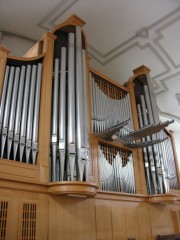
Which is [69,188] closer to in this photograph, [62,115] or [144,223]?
[62,115]

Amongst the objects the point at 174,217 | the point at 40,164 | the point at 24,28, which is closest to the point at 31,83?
the point at 40,164

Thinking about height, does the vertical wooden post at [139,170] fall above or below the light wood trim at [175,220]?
above

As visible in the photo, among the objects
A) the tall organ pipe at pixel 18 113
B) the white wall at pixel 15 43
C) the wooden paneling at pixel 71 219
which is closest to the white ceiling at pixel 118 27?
the white wall at pixel 15 43

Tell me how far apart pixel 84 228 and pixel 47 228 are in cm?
69

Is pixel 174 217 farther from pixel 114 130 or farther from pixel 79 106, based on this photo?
pixel 79 106

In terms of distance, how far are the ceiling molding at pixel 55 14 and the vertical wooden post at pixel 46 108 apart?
172cm

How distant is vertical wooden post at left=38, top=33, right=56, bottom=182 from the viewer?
13.9 feet

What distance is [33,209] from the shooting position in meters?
3.86

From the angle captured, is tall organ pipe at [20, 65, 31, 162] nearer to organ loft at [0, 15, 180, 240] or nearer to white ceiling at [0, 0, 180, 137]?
organ loft at [0, 15, 180, 240]

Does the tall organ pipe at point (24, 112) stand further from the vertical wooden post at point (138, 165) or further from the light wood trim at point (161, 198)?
the light wood trim at point (161, 198)

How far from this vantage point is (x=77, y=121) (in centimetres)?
478

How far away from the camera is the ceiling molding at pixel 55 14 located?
6.88 meters

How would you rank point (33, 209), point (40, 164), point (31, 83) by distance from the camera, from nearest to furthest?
point (33, 209), point (40, 164), point (31, 83)

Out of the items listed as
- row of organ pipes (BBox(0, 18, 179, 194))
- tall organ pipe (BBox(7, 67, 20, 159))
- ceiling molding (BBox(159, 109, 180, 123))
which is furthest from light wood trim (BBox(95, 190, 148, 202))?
ceiling molding (BBox(159, 109, 180, 123))
